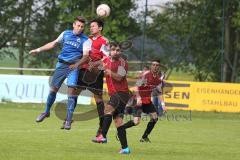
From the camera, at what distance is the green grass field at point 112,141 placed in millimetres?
13344

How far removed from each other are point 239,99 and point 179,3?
11.6m

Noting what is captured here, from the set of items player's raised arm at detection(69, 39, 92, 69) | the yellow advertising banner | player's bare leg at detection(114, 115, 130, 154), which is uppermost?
player's raised arm at detection(69, 39, 92, 69)

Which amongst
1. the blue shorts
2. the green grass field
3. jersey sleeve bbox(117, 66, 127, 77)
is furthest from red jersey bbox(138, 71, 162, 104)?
jersey sleeve bbox(117, 66, 127, 77)

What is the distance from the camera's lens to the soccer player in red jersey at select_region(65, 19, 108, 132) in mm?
14750

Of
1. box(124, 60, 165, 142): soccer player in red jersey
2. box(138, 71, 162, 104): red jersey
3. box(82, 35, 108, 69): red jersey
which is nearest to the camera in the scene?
box(82, 35, 108, 69): red jersey

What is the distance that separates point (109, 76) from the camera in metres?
13.5

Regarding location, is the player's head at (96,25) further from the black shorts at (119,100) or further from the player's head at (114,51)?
the black shorts at (119,100)

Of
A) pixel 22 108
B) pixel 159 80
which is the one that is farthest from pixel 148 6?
pixel 159 80

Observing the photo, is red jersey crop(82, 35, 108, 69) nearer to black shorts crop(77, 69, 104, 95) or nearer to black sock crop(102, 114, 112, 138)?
black shorts crop(77, 69, 104, 95)

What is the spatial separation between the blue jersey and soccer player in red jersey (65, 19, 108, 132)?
211 mm

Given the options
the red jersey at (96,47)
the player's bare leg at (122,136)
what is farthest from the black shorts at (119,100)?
the red jersey at (96,47)

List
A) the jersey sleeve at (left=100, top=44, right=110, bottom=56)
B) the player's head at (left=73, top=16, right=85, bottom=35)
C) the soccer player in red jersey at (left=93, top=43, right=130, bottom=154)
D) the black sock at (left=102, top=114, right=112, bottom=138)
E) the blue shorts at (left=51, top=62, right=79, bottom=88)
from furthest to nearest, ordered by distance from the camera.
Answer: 1. the blue shorts at (left=51, top=62, right=79, bottom=88)
2. the player's head at (left=73, top=16, right=85, bottom=35)
3. the jersey sleeve at (left=100, top=44, right=110, bottom=56)
4. the black sock at (left=102, top=114, right=112, bottom=138)
5. the soccer player in red jersey at (left=93, top=43, right=130, bottom=154)

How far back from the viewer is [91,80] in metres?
15.3

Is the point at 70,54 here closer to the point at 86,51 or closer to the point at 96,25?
the point at 86,51
